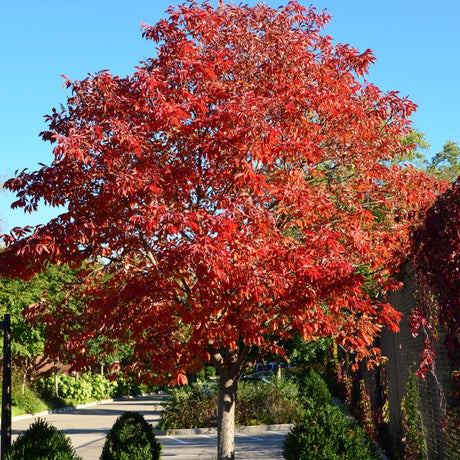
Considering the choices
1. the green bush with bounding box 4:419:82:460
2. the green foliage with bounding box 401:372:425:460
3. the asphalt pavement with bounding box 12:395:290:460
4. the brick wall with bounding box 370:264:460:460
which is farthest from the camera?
the asphalt pavement with bounding box 12:395:290:460

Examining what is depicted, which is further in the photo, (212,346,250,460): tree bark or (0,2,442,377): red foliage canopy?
(212,346,250,460): tree bark

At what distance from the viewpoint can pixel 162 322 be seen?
1027cm

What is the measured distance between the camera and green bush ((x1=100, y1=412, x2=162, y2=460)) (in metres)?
12.0

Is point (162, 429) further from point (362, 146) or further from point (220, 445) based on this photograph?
point (362, 146)

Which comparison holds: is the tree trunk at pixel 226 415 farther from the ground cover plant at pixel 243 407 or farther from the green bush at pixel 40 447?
the ground cover plant at pixel 243 407

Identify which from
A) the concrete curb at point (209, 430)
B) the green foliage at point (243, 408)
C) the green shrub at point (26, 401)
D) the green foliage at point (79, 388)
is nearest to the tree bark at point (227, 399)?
the concrete curb at point (209, 430)

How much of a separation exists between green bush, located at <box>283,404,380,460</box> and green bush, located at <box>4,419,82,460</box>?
382 centimetres

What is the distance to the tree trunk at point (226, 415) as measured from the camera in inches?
475

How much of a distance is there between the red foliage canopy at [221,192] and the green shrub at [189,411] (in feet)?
40.4

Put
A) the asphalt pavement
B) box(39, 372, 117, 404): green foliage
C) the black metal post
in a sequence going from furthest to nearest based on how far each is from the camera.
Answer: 1. box(39, 372, 117, 404): green foliage
2. the asphalt pavement
3. the black metal post

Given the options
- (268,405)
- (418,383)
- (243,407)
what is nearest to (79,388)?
(243,407)

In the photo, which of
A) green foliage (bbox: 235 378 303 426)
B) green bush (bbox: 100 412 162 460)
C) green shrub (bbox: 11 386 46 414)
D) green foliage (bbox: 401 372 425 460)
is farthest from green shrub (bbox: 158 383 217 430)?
green shrub (bbox: 11 386 46 414)

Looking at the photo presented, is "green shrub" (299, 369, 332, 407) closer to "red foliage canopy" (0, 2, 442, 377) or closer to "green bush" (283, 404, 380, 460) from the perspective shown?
"red foliage canopy" (0, 2, 442, 377)

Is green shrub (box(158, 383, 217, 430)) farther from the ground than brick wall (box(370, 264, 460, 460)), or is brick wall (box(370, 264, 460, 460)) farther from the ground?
brick wall (box(370, 264, 460, 460))
